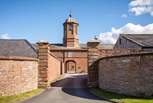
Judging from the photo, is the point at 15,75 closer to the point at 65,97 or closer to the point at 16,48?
the point at 65,97

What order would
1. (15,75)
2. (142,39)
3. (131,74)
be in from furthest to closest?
(142,39), (15,75), (131,74)

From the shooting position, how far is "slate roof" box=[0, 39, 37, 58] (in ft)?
98.7

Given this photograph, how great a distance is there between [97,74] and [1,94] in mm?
9335

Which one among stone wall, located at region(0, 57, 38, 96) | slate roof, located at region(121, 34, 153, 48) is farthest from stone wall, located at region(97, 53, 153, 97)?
slate roof, located at region(121, 34, 153, 48)

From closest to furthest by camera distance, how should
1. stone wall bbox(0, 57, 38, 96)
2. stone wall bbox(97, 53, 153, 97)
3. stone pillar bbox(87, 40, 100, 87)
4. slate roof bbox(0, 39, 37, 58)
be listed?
1. stone wall bbox(97, 53, 153, 97)
2. stone wall bbox(0, 57, 38, 96)
3. stone pillar bbox(87, 40, 100, 87)
4. slate roof bbox(0, 39, 37, 58)

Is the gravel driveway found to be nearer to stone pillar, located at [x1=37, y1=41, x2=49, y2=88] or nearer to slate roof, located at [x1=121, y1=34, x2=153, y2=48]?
stone pillar, located at [x1=37, y1=41, x2=49, y2=88]

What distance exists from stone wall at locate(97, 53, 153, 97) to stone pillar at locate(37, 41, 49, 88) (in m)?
5.66

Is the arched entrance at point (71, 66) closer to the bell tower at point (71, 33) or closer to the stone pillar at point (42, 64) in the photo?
the bell tower at point (71, 33)

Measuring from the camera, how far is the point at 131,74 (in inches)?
639

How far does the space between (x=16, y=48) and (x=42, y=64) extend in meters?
9.64

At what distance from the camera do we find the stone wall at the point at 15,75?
1627 cm

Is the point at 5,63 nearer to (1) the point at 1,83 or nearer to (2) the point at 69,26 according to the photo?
(1) the point at 1,83

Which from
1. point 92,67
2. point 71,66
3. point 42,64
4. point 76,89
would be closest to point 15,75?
point 42,64

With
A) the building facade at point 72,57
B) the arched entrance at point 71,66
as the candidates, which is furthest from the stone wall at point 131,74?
the arched entrance at point 71,66
